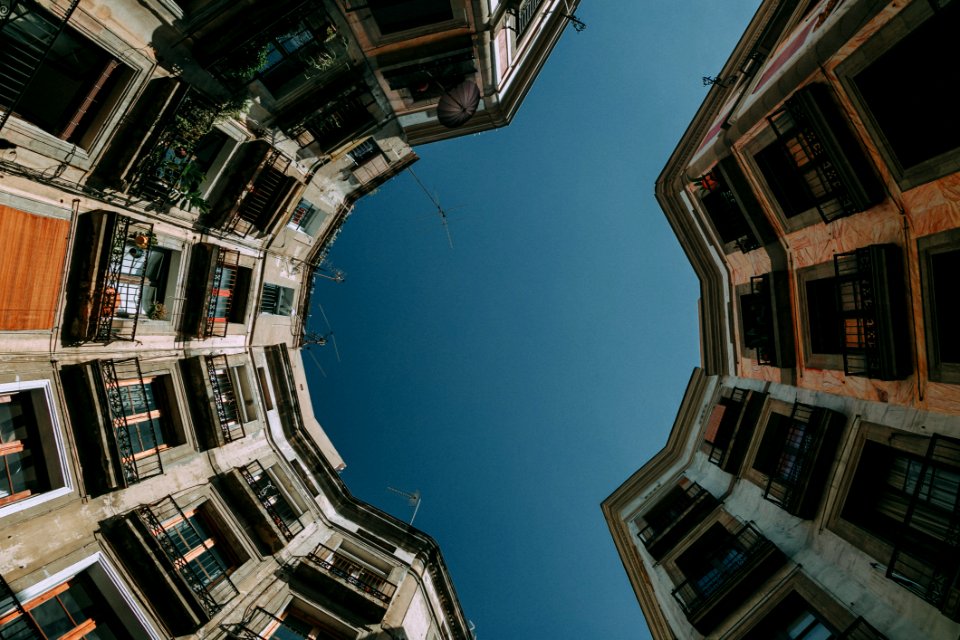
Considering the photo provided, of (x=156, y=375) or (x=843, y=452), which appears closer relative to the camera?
(x=843, y=452)

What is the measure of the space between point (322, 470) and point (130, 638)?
958 centimetres

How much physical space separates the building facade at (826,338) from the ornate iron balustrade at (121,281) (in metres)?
20.2

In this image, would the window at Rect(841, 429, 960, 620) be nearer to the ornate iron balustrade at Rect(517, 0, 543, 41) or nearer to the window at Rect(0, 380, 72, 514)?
the ornate iron balustrade at Rect(517, 0, 543, 41)

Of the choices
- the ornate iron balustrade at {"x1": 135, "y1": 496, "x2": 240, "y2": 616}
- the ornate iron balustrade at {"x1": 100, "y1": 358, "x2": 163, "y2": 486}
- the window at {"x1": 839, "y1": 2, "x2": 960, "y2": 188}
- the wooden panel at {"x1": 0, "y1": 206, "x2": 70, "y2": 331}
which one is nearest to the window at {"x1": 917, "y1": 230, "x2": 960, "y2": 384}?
the window at {"x1": 839, "y1": 2, "x2": 960, "y2": 188}

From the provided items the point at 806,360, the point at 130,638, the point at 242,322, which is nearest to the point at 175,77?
the point at 242,322

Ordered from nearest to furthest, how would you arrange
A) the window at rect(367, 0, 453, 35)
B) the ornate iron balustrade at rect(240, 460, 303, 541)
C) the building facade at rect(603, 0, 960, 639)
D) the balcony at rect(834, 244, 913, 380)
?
the building facade at rect(603, 0, 960, 639) < the balcony at rect(834, 244, 913, 380) < the window at rect(367, 0, 453, 35) < the ornate iron balustrade at rect(240, 460, 303, 541)

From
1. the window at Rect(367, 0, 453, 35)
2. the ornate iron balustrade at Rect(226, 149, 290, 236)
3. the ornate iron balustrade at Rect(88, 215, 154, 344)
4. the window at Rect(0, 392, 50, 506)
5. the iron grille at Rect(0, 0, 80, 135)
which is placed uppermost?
the window at Rect(367, 0, 453, 35)

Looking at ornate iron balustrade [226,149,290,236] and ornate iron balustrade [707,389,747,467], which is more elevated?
ornate iron balustrade [226,149,290,236]

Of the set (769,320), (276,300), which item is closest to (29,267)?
(276,300)

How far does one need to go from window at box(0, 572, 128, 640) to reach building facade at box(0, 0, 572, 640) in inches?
1.7

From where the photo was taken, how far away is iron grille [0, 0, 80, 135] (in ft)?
28.5

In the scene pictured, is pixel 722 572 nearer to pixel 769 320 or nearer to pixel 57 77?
pixel 769 320

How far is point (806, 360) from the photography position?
1407 centimetres

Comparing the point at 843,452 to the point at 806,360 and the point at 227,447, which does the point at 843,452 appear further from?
the point at 227,447
